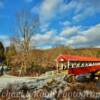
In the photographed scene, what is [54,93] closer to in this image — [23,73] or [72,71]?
[72,71]

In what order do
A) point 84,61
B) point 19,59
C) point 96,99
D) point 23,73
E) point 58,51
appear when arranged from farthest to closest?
1. point 58,51
2. point 84,61
3. point 19,59
4. point 23,73
5. point 96,99

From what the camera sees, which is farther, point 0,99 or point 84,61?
point 84,61

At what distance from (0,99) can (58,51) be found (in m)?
68.6

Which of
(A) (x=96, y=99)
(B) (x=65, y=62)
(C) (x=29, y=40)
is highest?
(C) (x=29, y=40)

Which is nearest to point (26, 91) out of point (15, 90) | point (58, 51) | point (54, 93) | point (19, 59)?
point (15, 90)

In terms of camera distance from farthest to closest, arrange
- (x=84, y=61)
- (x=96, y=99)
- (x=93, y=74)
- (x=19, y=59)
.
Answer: (x=84, y=61) < (x=19, y=59) < (x=93, y=74) < (x=96, y=99)

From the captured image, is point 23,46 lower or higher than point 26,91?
higher

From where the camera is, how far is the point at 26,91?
61.1ft

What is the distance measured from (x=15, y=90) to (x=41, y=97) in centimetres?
243

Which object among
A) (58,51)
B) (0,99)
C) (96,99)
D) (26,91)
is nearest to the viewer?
(0,99)

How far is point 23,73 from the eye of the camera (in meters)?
46.9

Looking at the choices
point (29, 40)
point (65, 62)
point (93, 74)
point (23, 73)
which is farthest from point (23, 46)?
point (93, 74)

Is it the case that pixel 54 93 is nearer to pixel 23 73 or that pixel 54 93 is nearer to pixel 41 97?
pixel 41 97

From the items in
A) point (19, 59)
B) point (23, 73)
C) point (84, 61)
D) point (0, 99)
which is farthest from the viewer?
point (84, 61)
